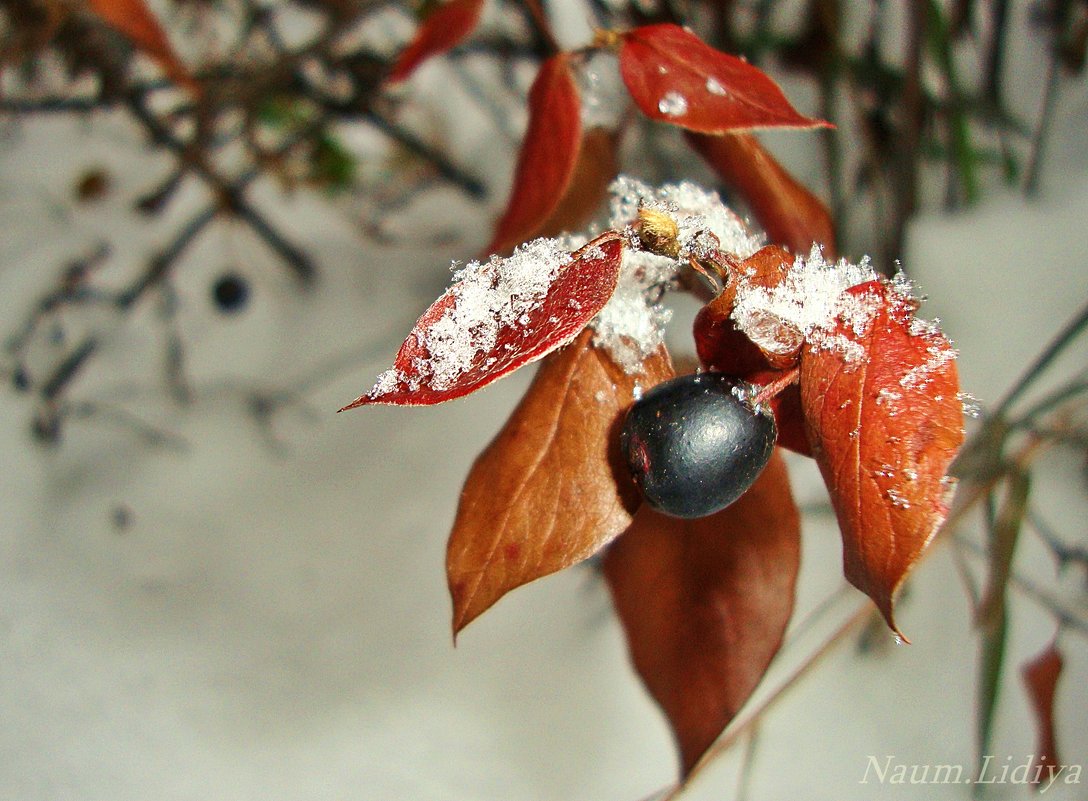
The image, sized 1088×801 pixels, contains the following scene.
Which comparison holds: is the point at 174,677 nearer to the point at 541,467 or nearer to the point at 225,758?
the point at 225,758

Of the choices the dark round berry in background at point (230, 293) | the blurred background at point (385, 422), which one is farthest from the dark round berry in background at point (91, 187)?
the dark round berry in background at point (230, 293)

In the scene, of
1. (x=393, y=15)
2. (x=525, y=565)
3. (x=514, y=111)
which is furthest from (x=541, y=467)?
(x=393, y=15)

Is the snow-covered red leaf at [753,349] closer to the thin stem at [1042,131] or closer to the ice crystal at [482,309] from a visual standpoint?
the ice crystal at [482,309]

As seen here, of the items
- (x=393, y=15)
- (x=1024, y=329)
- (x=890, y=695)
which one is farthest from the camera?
(x=393, y=15)

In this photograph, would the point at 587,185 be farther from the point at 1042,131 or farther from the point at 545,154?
the point at 1042,131

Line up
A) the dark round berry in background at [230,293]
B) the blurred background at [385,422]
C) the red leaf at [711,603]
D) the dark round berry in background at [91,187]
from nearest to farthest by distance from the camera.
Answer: the red leaf at [711,603] → the blurred background at [385,422] → the dark round berry in background at [230,293] → the dark round berry in background at [91,187]
